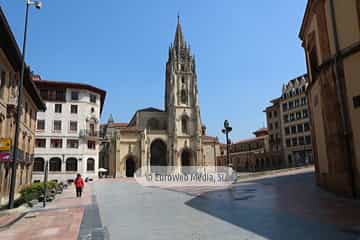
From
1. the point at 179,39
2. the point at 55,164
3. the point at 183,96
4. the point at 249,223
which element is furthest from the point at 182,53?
the point at 249,223

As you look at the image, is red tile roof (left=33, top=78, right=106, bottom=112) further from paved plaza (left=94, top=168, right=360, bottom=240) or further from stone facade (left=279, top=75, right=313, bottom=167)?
stone facade (left=279, top=75, right=313, bottom=167)

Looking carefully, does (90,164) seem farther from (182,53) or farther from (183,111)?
(182,53)

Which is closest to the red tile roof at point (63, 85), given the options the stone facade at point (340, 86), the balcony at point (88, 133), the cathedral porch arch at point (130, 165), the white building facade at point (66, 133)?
the white building facade at point (66, 133)

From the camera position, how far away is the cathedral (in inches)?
2392

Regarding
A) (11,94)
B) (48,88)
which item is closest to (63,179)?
(48,88)

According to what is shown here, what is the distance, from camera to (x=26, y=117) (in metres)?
24.6

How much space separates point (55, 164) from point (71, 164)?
2342 mm

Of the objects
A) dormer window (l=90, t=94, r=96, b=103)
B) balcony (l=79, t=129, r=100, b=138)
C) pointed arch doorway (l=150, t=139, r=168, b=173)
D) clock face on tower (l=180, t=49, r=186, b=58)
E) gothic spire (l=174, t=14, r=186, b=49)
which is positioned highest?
gothic spire (l=174, t=14, r=186, b=49)

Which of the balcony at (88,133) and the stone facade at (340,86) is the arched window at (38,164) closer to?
the balcony at (88,133)

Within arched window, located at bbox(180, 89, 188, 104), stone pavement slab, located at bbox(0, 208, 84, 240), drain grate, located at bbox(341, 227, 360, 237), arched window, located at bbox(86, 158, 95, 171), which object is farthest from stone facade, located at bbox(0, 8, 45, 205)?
arched window, located at bbox(180, 89, 188, 104)

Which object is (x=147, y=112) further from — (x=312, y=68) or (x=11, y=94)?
(x=312, y=68)

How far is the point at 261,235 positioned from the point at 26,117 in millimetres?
24514

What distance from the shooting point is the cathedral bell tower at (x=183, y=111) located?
63.2m

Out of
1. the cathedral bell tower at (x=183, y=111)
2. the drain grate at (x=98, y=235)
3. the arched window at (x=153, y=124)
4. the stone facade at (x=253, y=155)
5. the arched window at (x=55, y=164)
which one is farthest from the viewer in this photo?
the arched window at (x=153, y=124)
